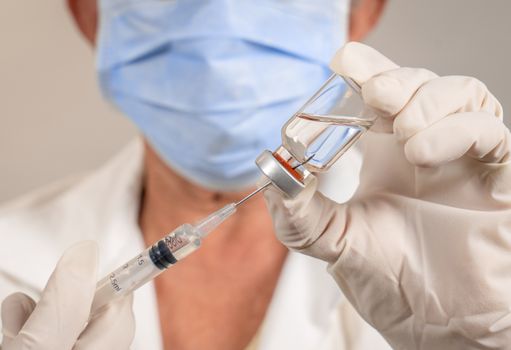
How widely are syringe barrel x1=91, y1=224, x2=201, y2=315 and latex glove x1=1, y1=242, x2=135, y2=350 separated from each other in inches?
1.1

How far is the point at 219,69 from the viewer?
1176mm

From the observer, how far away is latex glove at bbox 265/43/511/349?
2.54 feet

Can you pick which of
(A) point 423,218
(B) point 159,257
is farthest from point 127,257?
(A) point 423,218

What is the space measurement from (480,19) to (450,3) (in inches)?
3.0

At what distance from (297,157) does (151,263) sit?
0.75 ft

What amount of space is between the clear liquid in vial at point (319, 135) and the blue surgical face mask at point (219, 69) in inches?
16.0

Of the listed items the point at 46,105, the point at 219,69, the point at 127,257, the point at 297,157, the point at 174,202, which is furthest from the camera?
the point at 46,105

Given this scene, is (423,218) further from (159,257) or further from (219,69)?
(219,69)

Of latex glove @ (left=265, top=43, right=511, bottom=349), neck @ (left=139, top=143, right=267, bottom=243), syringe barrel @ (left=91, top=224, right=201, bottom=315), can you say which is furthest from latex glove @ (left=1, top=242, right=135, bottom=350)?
neck @ (left=139, top=143, right=267, bottom=243)

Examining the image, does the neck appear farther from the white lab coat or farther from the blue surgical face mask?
the blue surgical face mask

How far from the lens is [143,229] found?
152 centimetres

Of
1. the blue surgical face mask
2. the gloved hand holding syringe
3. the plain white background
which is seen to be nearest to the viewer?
the gloved hand holding syringe

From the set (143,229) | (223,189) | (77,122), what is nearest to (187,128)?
(223,189)

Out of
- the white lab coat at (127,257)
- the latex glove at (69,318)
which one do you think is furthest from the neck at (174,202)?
the latex glove at (69,318)
